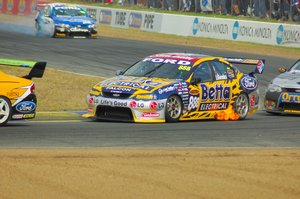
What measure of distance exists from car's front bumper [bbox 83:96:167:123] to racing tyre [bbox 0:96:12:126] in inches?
82.2

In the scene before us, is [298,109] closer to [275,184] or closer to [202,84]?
[202,84]

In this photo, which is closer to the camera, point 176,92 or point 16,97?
point 16,97

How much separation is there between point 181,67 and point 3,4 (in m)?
39.5

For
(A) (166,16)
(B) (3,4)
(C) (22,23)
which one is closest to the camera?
(A) (166,16)

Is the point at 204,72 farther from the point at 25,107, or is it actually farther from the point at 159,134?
the point at 25,107

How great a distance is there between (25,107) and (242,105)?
203 inches

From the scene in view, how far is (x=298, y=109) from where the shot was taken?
18.6 metres

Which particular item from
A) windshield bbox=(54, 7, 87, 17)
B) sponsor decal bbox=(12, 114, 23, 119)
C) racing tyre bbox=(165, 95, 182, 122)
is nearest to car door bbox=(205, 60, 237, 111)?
racing tyre bbox=(165, 95, 182, 122)

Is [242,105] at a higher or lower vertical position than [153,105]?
lower

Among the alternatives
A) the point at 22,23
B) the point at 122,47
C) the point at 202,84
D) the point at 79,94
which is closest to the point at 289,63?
the point at 122,47

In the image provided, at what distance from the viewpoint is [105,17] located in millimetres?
46156

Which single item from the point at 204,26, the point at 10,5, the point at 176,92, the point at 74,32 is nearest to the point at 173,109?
the point at 176,92

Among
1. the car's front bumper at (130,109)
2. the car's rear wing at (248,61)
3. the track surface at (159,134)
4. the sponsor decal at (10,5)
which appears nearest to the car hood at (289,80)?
the car's rear wing at (248,61)

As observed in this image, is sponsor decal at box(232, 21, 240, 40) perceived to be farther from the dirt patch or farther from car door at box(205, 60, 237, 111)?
the dirt patch
